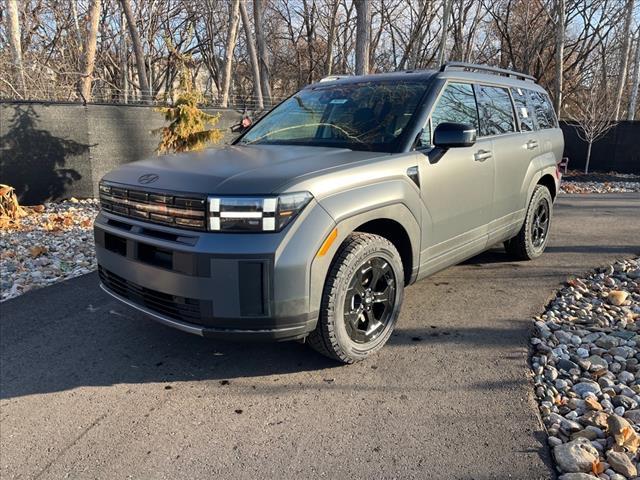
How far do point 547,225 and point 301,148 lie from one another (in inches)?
142

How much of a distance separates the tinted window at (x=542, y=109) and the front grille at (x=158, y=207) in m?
4.30

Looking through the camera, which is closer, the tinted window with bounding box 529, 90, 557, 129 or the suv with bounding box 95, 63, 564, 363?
the suv with bounding box 95, 63, 564, 363

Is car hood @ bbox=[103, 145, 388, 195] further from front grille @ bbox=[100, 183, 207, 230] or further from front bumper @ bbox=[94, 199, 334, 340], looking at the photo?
front bumper @ bbox=[94, 199, 334, 340]

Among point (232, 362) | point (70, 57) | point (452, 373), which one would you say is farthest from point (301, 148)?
point (70, 57)

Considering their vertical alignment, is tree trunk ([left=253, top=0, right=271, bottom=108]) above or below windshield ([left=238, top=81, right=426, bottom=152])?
above

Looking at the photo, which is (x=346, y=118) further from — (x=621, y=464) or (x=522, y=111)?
(x=621, y=464)

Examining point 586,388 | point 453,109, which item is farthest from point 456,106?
point 586,388

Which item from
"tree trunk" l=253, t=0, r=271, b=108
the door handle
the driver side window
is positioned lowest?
the door handle

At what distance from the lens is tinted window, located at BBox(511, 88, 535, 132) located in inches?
202

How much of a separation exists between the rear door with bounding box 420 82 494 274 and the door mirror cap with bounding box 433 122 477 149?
20 centimetres

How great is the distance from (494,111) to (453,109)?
0.87 m

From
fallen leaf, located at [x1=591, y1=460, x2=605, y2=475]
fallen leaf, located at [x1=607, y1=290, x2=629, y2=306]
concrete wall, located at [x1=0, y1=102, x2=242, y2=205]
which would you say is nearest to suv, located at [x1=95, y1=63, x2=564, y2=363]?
fallen leaf, located at [x1=607, y1=290, x2=629, y2=306]

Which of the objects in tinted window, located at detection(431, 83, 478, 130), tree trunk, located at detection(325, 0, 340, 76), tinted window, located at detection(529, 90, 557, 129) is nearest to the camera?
tinted window, located at detection(431, 83, 478, 130)

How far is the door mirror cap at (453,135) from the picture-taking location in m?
3.44
